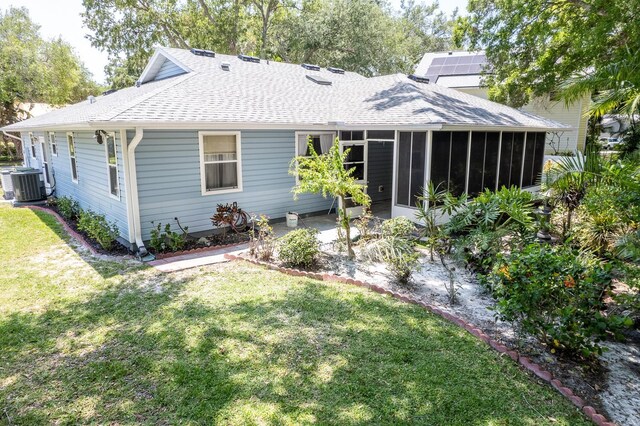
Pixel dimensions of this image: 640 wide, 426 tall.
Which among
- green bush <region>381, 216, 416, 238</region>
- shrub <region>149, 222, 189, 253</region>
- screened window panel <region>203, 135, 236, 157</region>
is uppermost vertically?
screened window panel <region>203, 135, 236, 157</region>

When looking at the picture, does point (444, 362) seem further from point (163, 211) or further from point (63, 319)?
point (163, 211)

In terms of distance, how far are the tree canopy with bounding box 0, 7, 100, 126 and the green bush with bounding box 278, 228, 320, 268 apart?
32189 millimetres

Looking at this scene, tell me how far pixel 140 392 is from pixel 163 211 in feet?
17.7

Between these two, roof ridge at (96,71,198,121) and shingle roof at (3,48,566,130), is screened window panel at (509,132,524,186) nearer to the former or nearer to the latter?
shingle roof at (3,48,566,130)

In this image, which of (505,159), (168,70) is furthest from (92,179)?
(505,159)

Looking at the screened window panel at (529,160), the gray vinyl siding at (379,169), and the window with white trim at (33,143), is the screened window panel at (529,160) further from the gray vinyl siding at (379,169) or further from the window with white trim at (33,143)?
the window with white trim at (33,143)

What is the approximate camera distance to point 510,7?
510 inches

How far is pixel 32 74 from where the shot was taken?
31.0 metres

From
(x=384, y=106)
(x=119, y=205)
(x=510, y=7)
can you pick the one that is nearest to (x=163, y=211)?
(x=119, y=205)

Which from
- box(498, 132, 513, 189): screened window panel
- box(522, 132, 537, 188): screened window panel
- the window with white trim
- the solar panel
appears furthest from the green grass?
the solar panel

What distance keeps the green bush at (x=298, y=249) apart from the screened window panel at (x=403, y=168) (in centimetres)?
370

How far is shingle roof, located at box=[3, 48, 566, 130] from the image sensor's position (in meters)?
8.45

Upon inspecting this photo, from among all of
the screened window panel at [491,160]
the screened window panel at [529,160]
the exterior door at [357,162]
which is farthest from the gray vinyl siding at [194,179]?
the screened window panel at [529,160]

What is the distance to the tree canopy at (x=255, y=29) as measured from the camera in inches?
957
